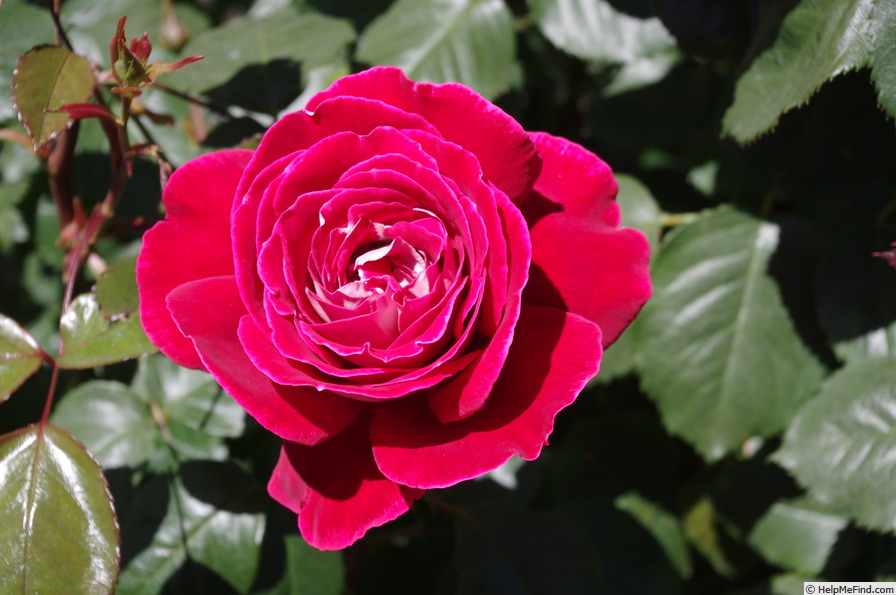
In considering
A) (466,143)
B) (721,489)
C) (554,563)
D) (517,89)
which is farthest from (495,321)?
(721,489)

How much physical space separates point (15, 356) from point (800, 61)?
3.30ft

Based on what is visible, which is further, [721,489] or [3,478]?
[721,489]

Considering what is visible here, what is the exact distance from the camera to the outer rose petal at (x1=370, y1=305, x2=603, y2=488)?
2.07ft

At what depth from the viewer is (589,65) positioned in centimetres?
158

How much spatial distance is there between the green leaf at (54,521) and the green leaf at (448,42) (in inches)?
29.7

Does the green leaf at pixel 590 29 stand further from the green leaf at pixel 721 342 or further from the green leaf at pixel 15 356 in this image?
the green leaf at pixel 15 356

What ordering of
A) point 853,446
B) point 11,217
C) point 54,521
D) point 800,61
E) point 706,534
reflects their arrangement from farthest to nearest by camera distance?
point 706,534
point 11,217
point 853,446
point 800,61
point 54,521

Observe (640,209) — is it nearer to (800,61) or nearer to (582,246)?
(800,61)

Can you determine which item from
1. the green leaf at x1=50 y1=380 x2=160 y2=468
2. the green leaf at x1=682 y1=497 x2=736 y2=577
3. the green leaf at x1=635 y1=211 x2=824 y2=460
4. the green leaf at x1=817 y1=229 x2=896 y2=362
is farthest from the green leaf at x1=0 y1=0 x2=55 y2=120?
the green leaf at x1=682 y1=497 x2=736 y2=577

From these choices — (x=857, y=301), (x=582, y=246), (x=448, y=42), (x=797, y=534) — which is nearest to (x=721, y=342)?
(x=857, y=301)

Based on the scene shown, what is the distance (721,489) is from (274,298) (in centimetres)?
117

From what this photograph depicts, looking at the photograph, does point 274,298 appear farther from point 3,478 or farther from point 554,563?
point 554,563

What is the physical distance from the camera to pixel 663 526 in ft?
5.11

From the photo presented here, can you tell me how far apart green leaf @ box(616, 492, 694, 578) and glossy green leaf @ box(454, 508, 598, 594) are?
500 mm
